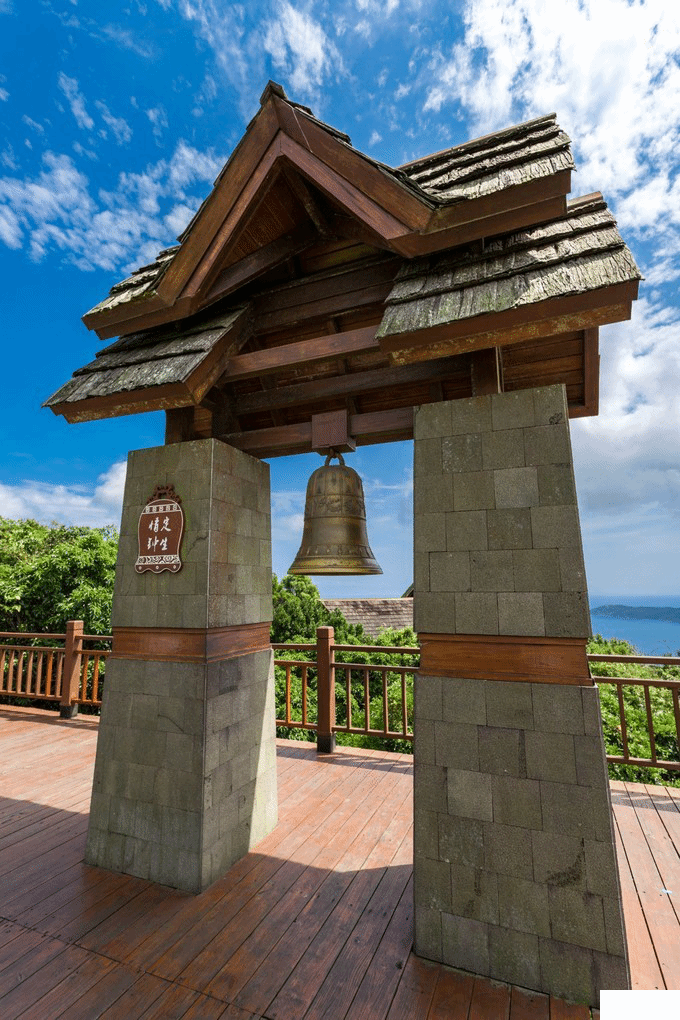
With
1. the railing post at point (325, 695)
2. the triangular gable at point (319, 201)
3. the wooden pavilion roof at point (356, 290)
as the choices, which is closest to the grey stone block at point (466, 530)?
the wooden pavilion roof at point (356, 290)

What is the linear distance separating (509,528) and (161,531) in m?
2.48

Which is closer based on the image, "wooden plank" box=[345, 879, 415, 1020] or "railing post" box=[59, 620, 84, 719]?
"wooden plank" box=[345, 879, 415, 1020]

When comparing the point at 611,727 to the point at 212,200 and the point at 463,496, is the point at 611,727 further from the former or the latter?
the point at 212,200

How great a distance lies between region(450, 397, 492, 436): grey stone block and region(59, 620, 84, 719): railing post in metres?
7.13

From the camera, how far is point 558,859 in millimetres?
2326

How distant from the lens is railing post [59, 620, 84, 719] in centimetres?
750

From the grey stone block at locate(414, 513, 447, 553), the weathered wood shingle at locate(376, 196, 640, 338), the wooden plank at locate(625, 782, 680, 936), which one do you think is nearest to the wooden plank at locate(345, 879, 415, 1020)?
the wooden plank at locate(625, 782, 680, 936)

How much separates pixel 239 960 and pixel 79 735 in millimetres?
5222

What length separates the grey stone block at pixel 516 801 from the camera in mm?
2400

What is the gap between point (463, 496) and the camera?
9.05 feet

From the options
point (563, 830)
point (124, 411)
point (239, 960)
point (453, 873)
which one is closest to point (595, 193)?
point (124, 411)

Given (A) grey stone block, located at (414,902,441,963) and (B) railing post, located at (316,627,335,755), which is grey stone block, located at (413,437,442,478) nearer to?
(A) grey stone block, located at (414,902,441,963)

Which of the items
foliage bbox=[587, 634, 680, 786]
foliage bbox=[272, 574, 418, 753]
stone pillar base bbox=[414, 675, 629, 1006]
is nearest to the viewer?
stone pillar base bbox=[414, 675, 629, 1006]

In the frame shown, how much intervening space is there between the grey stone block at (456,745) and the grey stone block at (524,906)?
0.56 meters
